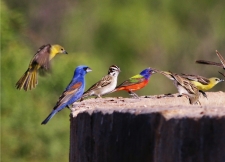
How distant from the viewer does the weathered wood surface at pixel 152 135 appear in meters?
2.18

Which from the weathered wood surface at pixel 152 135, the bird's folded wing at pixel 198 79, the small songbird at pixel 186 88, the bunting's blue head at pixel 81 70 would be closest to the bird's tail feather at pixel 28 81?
the bunting's blue head at pixel 81 70

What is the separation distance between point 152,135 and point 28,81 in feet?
14.3

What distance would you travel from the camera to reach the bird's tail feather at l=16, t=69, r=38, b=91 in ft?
21.5

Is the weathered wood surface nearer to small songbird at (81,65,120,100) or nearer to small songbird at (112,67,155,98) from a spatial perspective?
small songbird at (81,65,120,100)

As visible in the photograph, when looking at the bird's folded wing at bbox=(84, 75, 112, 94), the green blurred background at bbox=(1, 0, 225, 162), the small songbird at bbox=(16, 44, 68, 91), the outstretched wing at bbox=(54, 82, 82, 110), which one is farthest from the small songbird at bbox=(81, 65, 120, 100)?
the green blurred background at bbox=(1, 0, 225, 162)

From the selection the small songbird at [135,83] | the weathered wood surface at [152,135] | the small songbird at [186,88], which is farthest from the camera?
the small songbird at [135,83]

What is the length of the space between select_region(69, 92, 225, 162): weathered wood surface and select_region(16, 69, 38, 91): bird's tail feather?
12.4ft

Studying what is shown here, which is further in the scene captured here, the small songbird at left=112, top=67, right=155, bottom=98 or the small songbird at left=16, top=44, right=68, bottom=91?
the small songbird at left=112, top=67, right=155, bottom=98

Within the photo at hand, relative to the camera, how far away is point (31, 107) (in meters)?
7.23

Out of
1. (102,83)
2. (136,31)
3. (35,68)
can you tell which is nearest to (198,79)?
(102,83)

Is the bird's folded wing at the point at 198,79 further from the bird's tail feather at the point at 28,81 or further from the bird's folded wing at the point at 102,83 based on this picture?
the bird's tail feather at the point at 28,81

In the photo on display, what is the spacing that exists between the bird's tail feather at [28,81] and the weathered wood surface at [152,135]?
3766mm

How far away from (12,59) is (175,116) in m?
4.83

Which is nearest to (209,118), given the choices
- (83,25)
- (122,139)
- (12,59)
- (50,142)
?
(122,139)
